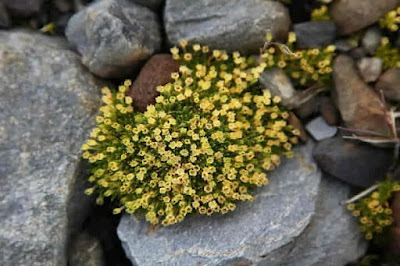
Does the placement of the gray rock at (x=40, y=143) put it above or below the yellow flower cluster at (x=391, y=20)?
below

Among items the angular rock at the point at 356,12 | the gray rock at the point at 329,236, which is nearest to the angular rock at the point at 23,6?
the angular rock at the point at 356,12

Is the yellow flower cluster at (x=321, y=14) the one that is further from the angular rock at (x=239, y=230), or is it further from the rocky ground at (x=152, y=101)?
the angular rock at (x=239, y=230)

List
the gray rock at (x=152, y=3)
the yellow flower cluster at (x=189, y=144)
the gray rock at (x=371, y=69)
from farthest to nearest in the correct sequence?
the gray rock at (x=152, y=3) → the gray rock at (x=371, y=69) → the yellow flower cluster at (x=189, y=144)

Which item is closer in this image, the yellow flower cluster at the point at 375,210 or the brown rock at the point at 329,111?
the yellow flower cluster at the point at 375,210

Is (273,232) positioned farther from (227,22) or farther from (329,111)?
(227,22)

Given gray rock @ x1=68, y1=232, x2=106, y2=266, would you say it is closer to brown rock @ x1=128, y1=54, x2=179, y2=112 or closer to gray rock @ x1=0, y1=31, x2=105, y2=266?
gray rock @ x1=0, y1=31, x2=105, y2=266
